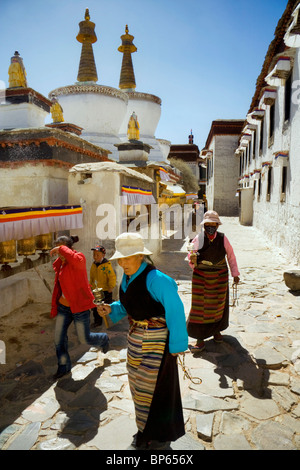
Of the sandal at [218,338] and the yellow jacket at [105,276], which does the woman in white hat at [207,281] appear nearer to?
the sandal at [218,338]

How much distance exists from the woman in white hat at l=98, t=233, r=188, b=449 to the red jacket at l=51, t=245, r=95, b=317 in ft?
4.09

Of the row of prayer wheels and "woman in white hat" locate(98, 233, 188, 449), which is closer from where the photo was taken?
"woman in white hat" locate(98, 233, 188, 449)

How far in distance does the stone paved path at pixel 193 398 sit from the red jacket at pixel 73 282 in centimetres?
95

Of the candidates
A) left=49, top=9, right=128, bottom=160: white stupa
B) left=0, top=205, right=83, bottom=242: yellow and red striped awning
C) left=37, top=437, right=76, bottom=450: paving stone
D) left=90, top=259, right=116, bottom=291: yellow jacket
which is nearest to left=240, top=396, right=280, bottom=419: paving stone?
left=37, top=437, right=76, bottom=450: paving stone

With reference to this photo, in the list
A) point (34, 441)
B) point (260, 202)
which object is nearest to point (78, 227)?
point (34, 441)

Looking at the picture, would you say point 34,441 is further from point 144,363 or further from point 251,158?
point 251,158

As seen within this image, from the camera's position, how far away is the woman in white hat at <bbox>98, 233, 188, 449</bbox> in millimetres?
2396

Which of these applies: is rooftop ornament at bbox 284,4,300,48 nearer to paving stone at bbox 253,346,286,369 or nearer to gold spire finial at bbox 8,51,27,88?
gold spire finial at bbox 8,51,27,88

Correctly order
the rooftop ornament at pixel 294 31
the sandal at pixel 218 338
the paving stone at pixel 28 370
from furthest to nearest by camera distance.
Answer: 1. the rooftop ornament at pixel 294 31
2. the sandal at pixel 218 338
3. the paving stone at pixel 28 370

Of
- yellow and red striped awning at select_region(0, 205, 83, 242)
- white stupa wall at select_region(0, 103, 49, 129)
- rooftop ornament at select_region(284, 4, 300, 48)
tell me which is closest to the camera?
yellow and red striped awning at select_region(0, 205, 83, 242)

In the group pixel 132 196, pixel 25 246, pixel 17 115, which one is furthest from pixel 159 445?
pixel 17 115

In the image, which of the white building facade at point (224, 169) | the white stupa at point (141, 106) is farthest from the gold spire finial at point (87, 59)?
the white building facade at point (224, 169)

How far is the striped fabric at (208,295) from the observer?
4438 mm
